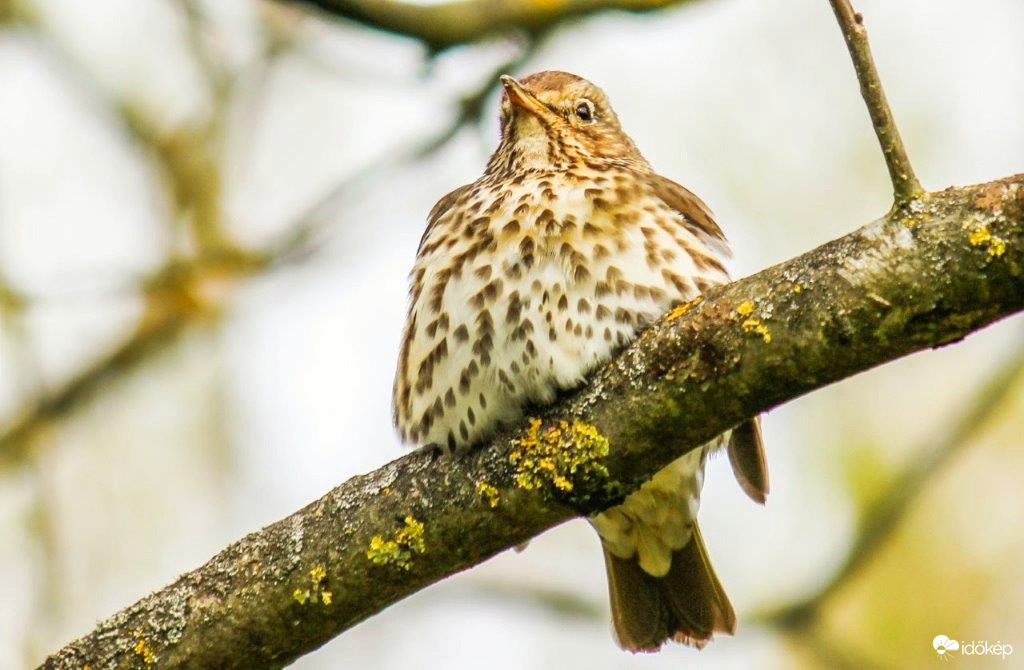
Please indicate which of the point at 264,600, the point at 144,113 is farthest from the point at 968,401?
the point at 144,113

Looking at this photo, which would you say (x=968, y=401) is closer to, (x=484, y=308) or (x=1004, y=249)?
(x=484, y=308)

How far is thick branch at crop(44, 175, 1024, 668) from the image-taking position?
311 centimetres

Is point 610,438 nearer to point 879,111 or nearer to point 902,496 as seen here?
point 879,111

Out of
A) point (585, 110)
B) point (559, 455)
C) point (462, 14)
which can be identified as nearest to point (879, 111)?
point (559, 455)

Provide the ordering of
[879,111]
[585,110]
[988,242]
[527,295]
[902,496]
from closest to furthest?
[988,242] → [879,111] → [527,295] → [585,110] → [902,496]

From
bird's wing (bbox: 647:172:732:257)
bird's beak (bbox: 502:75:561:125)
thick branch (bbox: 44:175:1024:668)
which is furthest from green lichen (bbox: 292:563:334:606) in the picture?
bird's beak (bbox: 502:75:561:125)

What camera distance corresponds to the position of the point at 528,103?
5836 mm

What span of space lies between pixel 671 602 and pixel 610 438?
6.49 feet

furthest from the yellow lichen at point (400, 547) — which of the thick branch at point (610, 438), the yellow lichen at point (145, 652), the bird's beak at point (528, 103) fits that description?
the bird's beak at point (528, 103)

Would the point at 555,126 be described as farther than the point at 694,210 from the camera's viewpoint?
Yes

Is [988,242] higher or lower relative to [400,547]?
lower

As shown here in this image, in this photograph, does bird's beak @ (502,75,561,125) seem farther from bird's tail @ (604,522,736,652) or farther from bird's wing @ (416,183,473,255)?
bird's tail @ (604,522,736,652)

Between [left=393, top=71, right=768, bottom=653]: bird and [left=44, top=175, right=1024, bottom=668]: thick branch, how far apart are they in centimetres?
34

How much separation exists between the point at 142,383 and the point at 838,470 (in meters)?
4.20
